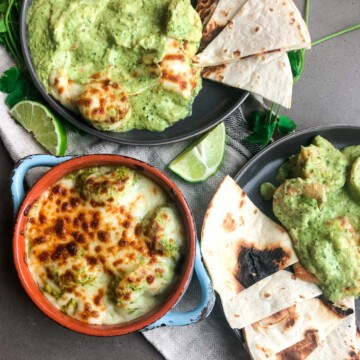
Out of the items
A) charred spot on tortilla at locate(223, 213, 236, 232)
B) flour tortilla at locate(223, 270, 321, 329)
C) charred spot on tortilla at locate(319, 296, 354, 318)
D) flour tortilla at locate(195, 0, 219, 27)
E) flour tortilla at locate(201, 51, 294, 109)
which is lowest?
charred spot on tortilla at locate(319, 296, 354, 318)

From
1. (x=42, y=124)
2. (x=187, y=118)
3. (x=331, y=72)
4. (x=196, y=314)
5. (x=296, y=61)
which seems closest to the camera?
(x=196, y=314)

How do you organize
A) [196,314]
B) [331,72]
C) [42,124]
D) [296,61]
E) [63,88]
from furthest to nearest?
[331,72] < [296,61] < [42,124] < [63,88] < [196,314]

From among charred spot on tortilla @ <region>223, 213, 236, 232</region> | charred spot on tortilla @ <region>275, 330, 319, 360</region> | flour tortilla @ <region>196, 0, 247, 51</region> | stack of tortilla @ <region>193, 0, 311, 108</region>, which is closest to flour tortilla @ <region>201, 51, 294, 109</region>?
stack of tortilla @ <region>193, 0, 311, 108</region>

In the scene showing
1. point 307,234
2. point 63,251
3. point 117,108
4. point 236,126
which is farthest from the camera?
point 236,126

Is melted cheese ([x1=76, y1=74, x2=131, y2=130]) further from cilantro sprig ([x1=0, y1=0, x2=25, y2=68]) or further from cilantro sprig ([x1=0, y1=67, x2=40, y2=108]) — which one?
cilantro sprig ([x1=0, y1=0, x2=25, y2=68])

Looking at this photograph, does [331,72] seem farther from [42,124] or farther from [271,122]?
[42,124]

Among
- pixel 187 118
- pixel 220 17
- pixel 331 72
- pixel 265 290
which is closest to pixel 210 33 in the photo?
pixel 220 17

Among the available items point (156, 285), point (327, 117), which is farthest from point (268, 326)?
point (327, 117)

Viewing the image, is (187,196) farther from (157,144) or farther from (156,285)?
(156,285)
